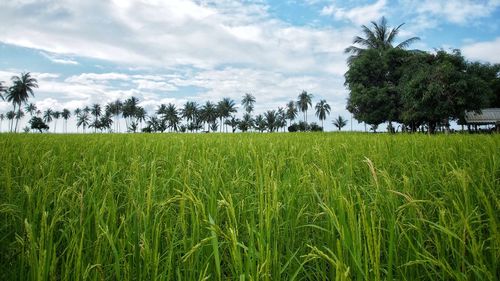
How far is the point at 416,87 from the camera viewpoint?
22859mm

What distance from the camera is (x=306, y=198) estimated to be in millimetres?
2395

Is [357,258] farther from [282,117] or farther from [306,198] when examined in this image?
[282,117]

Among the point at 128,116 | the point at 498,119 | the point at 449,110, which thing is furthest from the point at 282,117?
the point at 449,110

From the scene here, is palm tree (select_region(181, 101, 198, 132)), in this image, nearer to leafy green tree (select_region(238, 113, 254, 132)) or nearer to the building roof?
leafy green tree (select_region(238, 113, 254, 132))

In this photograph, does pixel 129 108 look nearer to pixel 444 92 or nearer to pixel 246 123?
pixel 246 123

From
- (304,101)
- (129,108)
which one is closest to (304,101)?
(304,101)

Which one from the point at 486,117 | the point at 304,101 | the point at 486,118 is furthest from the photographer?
the point at 304,101

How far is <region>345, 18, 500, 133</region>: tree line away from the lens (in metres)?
21.7

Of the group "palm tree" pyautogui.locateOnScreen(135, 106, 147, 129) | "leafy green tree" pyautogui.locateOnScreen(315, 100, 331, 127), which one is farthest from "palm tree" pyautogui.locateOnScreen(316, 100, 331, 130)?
"palm tree" pyautogui.locateOnScreen(135, 106, 147, 129)

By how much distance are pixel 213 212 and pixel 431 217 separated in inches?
55.6

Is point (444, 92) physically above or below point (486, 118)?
above

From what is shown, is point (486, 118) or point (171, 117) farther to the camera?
point (171, 117)

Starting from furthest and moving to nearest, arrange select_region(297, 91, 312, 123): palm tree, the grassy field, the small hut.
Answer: select_region(297, 91, 312, 123): palm tree, the small hut, the grassy field

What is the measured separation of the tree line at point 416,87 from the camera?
71.2ft
